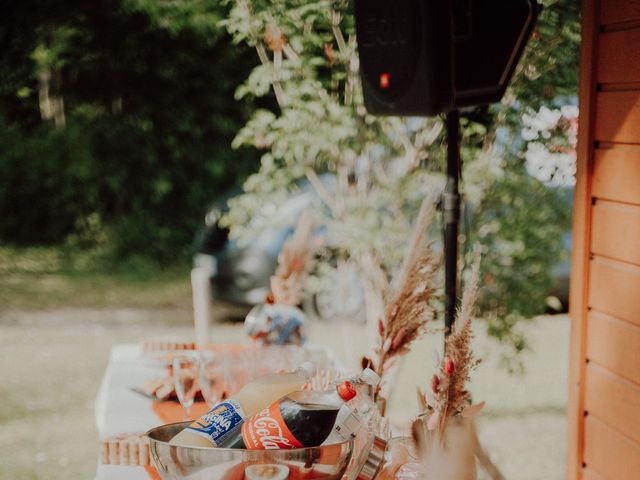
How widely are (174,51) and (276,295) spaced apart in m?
6.66

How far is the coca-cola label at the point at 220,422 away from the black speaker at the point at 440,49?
3.89 feet

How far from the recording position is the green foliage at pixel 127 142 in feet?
27.9

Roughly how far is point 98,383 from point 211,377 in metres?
3.58

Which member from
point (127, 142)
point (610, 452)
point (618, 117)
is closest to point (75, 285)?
point (127, 142)

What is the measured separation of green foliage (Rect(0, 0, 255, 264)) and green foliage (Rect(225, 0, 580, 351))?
457 centimetres

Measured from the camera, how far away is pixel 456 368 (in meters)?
1.22

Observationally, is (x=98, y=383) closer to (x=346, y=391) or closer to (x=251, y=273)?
(x=251, y=273)

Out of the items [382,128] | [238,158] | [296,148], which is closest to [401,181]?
[382,128]

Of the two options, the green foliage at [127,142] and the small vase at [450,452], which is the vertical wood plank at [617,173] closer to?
the small vase at [450,452]

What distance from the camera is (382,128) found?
3.81 metres

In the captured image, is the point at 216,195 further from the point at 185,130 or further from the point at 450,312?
the point at 450,312

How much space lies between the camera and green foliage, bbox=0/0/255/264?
850 centimetres

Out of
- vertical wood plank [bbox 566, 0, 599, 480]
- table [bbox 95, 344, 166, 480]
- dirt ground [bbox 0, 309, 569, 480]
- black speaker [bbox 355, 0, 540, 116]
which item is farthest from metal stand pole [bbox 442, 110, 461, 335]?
dirt ground [bbox 0, 309, 569, 480]

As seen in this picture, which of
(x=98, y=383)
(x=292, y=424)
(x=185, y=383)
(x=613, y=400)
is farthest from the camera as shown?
(x=98, y=383)
